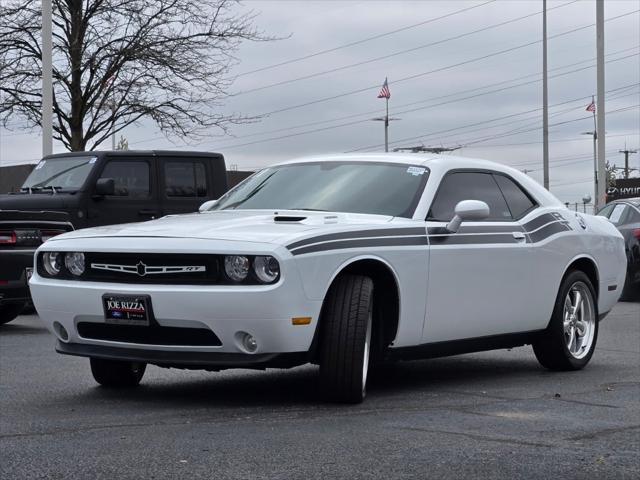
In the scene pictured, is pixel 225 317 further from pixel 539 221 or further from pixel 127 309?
pixel 539 221

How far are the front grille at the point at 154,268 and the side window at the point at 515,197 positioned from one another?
2730mm

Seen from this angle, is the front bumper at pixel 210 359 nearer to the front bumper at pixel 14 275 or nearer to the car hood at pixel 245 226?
the car hood at pixel 245 226

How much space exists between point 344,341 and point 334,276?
0.35 meters

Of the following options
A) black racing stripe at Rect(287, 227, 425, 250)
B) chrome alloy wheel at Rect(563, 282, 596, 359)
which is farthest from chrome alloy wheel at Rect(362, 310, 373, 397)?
chrome alloy wheel at Rect(563, 282, 596, 359)

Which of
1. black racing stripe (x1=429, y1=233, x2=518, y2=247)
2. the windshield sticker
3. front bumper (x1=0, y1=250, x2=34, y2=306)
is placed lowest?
front bumper (x1=0, y1=250, x2=34, y2=306)

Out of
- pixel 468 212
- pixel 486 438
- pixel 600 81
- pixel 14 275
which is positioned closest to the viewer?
pixel 486 438

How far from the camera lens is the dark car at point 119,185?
585 inches

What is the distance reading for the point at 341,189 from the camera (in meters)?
7.75

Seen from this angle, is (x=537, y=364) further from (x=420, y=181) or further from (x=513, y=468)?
(x=513, y=468)

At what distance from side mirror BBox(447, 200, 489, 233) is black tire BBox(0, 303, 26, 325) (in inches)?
246

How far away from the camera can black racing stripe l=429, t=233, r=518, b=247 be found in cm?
749

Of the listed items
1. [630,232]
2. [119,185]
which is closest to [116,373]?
[119,185]

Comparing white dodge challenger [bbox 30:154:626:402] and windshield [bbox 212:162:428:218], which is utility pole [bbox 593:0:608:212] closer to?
white dodge challenger [bbox 30:154:626:402]

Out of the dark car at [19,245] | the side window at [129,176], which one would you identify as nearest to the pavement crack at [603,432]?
the dark car at [19,245]
